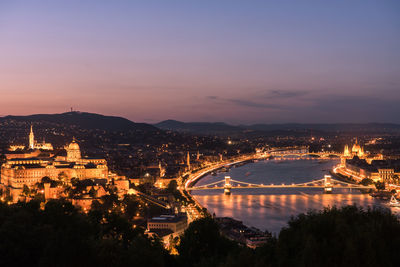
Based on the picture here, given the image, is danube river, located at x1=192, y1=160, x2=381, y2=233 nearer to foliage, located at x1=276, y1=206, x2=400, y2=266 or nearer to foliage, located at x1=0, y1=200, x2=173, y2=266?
foliage, located at x1=0, y1=200, x2=173, y2=266

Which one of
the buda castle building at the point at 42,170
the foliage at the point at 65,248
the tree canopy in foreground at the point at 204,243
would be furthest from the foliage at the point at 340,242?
the buda castle building at the point at 42,170

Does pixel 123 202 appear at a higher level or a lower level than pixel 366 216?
lower

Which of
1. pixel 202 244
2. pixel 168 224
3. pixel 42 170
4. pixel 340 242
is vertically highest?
pixel 340 242

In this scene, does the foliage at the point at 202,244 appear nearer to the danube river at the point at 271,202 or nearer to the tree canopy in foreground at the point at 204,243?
the tree canopy in foreground at the point at 204,243

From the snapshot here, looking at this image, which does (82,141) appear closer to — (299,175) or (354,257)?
(299,175)

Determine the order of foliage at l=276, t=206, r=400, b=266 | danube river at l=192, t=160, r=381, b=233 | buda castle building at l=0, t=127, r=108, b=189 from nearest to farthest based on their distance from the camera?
foliage at l=276, t=206, r=400, b=266 < danube river at l=192, t=160, r=381, b=233 < buda castle building at l=0, t=127, r=108, b=189

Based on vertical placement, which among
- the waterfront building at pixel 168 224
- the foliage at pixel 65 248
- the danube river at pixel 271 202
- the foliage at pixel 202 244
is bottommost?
the danube river at pixel 271 202

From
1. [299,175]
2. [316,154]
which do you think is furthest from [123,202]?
[316,154]

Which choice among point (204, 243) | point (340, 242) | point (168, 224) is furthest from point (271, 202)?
point (340, 242)

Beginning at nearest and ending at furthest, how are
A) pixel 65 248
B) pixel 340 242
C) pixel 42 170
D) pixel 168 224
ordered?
pixel 340 242, pixel 65 248, pixel 168 224, pixel 42 170

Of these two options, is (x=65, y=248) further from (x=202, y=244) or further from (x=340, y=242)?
(x=340, y=242)

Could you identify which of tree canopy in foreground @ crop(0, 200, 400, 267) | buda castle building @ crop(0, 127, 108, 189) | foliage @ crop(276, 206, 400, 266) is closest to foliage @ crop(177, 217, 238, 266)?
tree canopy in foreground @ crop(0, 200, 400, 267)
